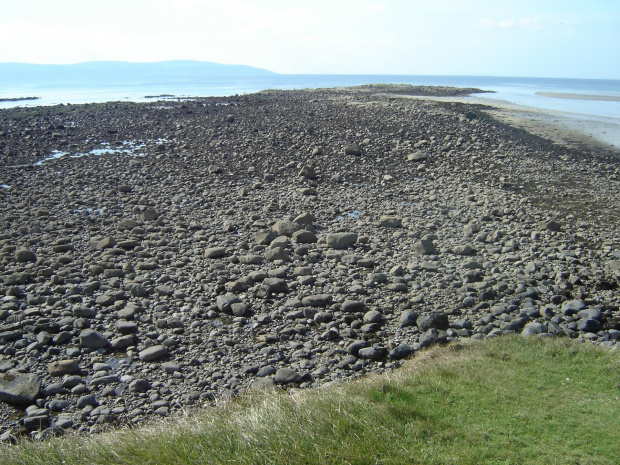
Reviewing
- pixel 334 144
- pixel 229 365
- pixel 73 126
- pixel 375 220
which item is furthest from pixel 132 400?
pixel 73 126

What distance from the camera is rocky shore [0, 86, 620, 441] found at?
26.2 ft

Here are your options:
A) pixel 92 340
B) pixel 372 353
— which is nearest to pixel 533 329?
pixel 372 353

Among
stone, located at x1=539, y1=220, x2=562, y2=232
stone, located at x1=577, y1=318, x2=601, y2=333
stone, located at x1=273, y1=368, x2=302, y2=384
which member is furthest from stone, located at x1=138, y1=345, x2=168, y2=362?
stone, located at x1=539, y1=220, x2=562, y2=232

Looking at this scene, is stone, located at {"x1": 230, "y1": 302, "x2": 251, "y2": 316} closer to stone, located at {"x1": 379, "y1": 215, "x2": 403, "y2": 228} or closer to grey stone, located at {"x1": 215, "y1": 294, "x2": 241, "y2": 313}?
grey stone, located at {"x1": 215, "y1": 294, "x2": 241, "y2": 313}

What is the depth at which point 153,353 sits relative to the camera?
329 inches

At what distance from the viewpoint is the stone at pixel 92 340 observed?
865 centimetres

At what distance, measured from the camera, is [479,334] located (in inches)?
349

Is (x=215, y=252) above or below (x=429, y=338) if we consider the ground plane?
above

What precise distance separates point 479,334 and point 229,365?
4411 mm

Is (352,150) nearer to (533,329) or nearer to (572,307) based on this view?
(572,307)

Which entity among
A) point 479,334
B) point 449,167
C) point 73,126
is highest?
point 73,126

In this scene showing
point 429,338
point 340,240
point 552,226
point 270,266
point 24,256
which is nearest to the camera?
point 429,338

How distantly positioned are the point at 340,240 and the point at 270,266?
2213 millimetres

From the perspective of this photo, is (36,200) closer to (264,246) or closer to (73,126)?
(264,246)
